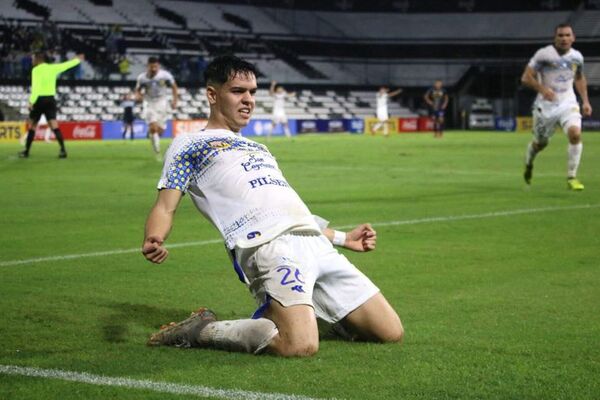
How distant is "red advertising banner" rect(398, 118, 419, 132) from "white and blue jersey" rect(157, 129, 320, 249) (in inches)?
2062

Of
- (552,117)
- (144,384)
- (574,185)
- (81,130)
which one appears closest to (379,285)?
(144,384)

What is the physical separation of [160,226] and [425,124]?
54627mm

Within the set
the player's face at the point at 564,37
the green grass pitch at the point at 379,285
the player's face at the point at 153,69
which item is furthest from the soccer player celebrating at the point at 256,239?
the player's face at the point at 153,69

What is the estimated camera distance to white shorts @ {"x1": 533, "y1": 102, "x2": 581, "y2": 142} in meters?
16.6

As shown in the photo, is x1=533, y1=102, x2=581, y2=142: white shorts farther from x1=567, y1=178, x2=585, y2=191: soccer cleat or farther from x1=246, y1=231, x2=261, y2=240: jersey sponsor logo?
x1=246, y1=231, x2=261, y2=240: jersey sponsor logo

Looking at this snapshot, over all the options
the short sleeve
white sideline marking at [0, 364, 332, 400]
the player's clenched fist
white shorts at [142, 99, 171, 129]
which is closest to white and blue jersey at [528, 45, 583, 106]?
the short sleeve

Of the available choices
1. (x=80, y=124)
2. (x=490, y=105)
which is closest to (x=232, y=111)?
(x=80, y=124)

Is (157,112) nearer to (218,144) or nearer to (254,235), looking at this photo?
(218,144)

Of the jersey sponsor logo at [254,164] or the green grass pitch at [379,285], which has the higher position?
the jersey sponsor logo at [254,164]

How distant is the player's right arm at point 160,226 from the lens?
5.34 meters

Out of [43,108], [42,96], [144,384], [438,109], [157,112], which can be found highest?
[42,96]

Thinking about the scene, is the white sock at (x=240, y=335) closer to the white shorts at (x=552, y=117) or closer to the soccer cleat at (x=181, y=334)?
the soccer cleat at (x=181, y=334)

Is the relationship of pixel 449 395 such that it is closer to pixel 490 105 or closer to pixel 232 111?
pixel 232 111

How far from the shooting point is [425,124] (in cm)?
5956
